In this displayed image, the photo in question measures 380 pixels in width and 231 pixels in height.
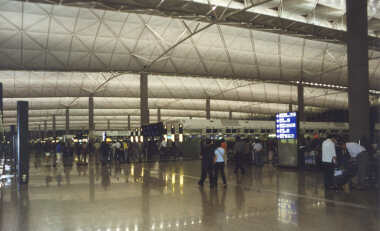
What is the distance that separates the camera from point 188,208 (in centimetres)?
946

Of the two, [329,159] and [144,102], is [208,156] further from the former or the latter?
[144,102]

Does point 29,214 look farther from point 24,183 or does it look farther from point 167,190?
point 24,183

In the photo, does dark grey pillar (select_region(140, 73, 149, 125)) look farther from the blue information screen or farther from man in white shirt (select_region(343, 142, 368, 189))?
man in white shirt (select_region(343, 142, 368, 189))

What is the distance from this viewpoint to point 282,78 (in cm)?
4450

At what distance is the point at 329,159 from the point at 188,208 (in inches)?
221

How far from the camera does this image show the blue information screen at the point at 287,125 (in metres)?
19.8

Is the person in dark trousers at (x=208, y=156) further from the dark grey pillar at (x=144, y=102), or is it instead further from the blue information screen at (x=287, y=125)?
the dark grey pillar at (x=144, y=102)

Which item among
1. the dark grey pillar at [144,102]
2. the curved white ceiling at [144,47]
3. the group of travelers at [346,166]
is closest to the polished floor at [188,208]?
the group of travelers at [346,166]

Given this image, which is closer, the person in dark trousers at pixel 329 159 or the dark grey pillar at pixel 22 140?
the person in dark trousers at pixel 329 159

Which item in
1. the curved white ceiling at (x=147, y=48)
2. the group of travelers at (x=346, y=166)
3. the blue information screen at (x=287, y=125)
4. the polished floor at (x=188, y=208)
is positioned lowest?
the polished floor at (x=188, y=208)

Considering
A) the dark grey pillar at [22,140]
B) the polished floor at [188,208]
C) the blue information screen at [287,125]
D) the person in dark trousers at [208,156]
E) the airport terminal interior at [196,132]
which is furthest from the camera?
the blue information screen at [287,125]

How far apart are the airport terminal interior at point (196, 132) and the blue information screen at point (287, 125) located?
74mm

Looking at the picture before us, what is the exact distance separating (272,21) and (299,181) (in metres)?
16.8

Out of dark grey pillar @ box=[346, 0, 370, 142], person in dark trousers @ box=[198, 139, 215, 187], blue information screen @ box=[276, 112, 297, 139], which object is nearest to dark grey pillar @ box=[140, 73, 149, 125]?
blue information screen @ box=[276, 112, 297, 139]
